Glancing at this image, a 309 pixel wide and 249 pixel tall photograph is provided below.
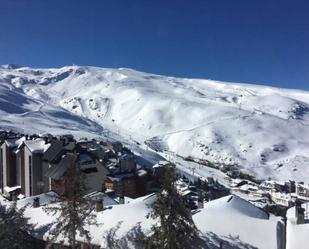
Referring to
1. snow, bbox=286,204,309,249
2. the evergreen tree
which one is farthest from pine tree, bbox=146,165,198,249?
the evergreen tree

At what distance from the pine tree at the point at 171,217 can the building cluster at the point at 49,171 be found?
89.1 feet

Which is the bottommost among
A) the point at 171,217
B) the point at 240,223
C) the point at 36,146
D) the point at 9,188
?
the point at 9,188

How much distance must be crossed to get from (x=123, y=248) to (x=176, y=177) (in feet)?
22.7

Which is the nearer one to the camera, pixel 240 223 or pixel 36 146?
pixel 240 223

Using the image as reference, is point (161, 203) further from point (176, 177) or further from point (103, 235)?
point (103, 235)

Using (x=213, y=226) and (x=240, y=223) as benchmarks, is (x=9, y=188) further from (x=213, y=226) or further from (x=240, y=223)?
(x=240, y=223)

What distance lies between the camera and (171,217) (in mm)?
20359

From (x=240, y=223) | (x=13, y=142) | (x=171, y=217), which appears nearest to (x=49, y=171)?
(x=13, y=142)

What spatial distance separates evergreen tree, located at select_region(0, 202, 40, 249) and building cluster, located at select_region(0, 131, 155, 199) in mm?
19967

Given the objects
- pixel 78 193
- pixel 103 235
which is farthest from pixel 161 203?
pixel 103 235

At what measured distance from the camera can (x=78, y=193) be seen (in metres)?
23.5

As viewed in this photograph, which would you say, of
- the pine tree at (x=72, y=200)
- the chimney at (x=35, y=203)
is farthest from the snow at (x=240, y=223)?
the chimney at (x=35, y=203)

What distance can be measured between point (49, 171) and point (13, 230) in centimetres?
2714

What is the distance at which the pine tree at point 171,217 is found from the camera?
20250 millimetres
